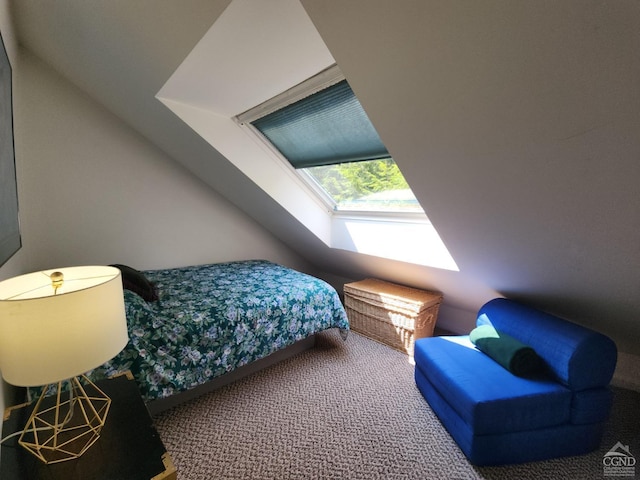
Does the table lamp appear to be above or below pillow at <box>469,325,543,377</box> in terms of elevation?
above

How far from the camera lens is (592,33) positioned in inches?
27.2

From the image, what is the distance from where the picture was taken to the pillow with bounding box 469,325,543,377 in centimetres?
157

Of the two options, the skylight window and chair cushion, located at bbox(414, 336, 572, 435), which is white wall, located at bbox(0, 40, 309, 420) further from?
chair cushion, located at bbox(414, 336, 572, 435)

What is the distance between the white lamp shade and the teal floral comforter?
0.90 m

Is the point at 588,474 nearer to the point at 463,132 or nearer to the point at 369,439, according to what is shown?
the point at 369,439

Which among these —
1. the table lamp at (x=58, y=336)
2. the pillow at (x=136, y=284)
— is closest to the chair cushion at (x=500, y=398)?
the table lamp at (x=58, y=336)

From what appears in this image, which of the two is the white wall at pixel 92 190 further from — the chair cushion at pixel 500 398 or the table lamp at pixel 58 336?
the chair cushion at pixel 500 398

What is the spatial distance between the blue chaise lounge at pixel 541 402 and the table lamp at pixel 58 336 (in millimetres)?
1528

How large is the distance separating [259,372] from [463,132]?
204 centimetres

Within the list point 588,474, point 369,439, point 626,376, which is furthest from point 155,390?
point 626,376

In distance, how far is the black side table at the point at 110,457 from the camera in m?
0.82

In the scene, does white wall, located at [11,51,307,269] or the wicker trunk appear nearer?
white wall, located at [11,51,307,269]

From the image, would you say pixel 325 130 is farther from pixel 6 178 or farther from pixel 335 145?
pixel 6 178

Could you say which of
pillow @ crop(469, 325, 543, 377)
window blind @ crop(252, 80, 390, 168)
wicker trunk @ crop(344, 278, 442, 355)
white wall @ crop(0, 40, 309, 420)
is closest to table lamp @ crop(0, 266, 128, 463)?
white wall @ crop(0, 40, 309, 420)
